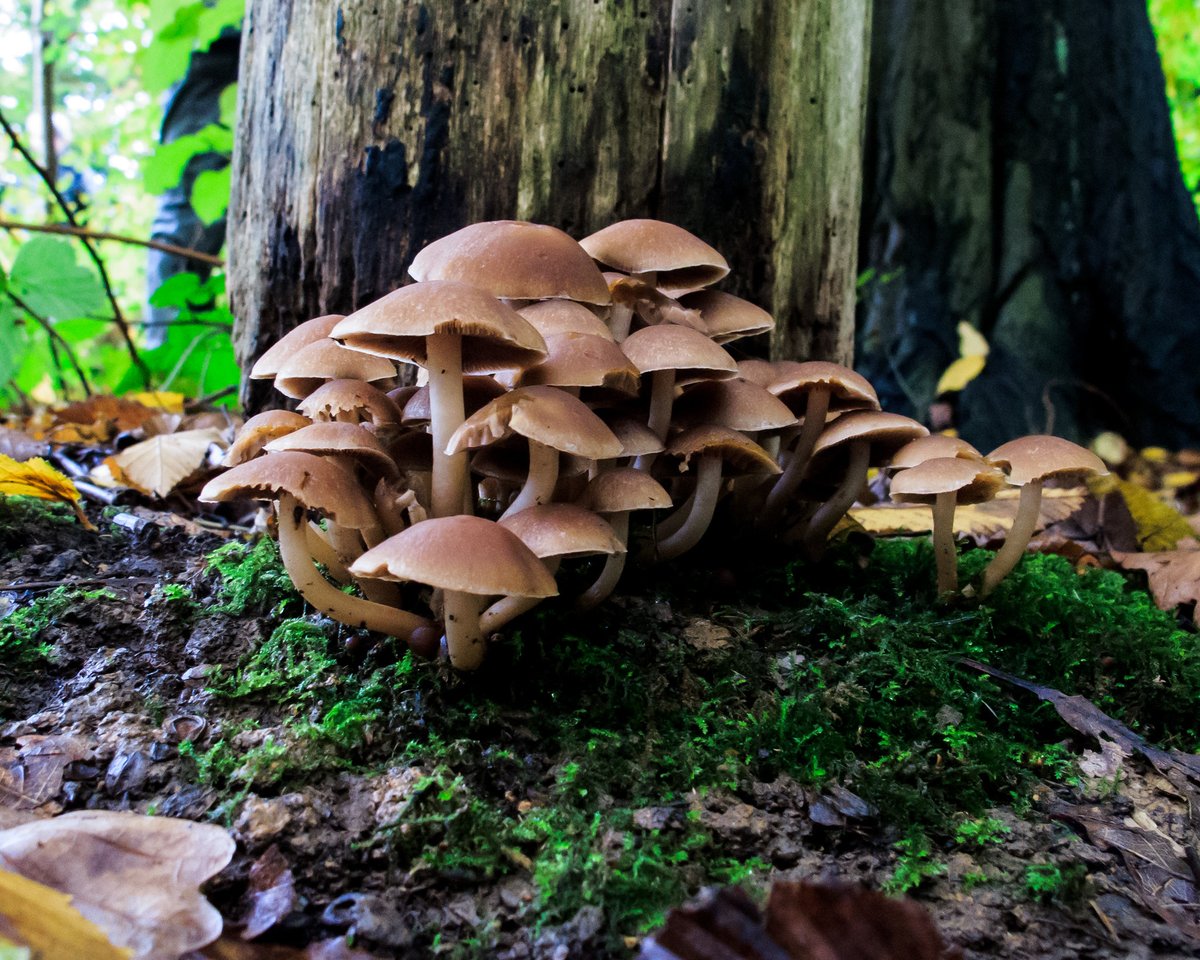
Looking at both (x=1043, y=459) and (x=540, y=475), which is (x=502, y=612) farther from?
(x=1043, y=459)

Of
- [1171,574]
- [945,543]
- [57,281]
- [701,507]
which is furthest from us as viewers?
[57,281]

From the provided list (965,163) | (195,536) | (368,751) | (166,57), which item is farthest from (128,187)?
(368,751)

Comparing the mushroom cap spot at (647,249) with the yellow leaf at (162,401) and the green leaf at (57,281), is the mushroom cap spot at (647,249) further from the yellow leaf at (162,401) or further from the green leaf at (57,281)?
the yellow leaf at (162,401)

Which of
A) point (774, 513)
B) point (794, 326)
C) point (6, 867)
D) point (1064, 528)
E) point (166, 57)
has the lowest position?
point (1064, 528)

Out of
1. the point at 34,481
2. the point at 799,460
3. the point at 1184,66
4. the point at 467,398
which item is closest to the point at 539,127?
the point at 467,398

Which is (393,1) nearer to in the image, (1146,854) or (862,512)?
(862,512)
